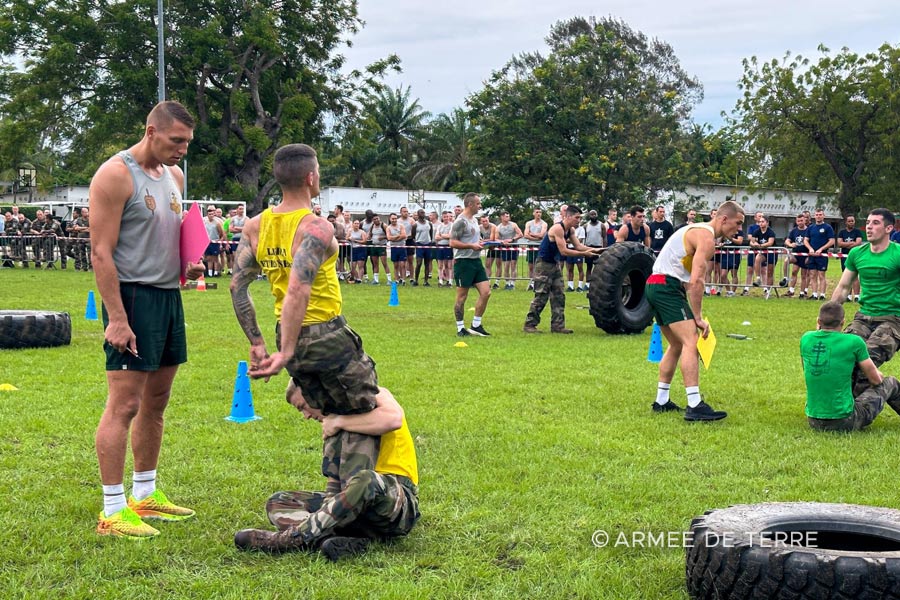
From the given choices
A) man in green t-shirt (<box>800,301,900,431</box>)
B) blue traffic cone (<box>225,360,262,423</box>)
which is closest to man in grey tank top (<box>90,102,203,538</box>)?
blue traffic cone (<box>225,360,262,423</box>)

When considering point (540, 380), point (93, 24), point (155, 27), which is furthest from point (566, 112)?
point (540, 380)

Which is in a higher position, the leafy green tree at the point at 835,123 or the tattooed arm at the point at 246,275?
the leafy green tree at the point at 835,123

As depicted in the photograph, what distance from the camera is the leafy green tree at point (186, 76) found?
116ft

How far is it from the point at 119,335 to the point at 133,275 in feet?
1.08

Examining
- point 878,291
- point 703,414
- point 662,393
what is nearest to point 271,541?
point 703,414

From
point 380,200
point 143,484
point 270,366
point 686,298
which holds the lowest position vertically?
point 143,484

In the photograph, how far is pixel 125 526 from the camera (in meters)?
4.54

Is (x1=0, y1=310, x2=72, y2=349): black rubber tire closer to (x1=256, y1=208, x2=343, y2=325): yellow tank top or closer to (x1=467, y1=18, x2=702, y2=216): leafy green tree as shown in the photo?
(x1=256, y1=208, x2=343, y2=325): yellow tank top

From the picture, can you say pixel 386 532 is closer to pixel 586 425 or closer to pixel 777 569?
pixel 777 569

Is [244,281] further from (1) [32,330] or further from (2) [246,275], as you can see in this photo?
(1) [32,330]

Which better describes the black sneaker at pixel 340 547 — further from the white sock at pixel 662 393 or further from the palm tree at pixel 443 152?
the palm tree at pixel 443 152

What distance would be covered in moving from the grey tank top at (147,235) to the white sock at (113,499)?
1041 millimetres

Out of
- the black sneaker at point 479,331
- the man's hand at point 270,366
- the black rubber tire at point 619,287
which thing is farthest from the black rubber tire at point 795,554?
the black rubber tire at point 619,287

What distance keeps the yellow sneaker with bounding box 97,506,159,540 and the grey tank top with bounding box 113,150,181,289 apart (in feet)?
3.85
